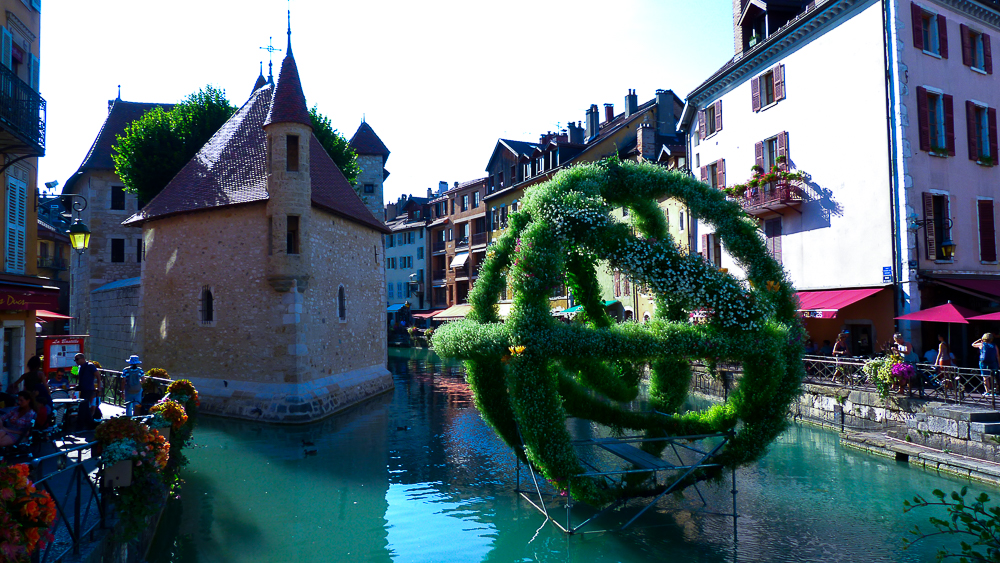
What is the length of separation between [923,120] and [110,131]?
35.8 m

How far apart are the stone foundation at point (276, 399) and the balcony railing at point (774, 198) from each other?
51.5 feet

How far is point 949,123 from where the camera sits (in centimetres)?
1950

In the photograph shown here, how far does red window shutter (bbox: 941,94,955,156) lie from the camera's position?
63.5ft

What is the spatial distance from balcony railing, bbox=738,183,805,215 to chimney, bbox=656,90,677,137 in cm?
1780

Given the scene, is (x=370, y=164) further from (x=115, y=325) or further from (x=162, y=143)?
(x=115, y=325)

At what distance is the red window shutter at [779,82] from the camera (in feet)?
75.9

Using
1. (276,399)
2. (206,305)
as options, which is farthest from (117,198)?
(276,399)

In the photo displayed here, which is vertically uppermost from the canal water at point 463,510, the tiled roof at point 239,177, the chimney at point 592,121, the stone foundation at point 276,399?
the chimney at point 592,121

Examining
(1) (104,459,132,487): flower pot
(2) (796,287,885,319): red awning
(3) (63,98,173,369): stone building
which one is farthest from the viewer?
(3) (63,98,173,369): stone building

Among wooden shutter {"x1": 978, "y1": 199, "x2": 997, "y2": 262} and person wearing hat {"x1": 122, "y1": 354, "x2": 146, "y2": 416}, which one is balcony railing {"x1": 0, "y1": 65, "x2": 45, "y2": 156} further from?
wooden shutter {"x1": 978, "y1": 199, "x2": 997, "y2": 262}

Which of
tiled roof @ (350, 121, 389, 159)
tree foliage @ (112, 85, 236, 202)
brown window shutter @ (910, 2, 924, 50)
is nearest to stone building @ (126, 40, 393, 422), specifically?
tree foliage @ (112, 85, 236, 202)

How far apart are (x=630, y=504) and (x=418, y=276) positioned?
2112 inches

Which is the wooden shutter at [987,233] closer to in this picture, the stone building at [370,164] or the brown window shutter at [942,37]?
the brown window shutter at [942,37]

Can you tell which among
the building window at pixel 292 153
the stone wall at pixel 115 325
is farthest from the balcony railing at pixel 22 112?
the stone wall at pixel 115 325
